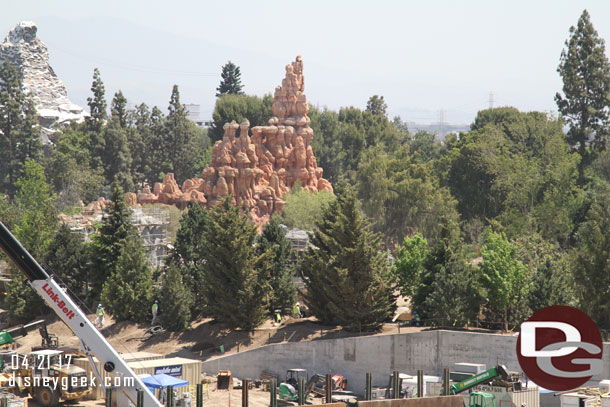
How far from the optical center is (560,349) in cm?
4431

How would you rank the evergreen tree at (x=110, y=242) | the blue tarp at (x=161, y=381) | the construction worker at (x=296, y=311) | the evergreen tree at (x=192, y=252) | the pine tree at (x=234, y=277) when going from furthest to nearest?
1. the evergreen tree at (x=110, y=242)
2. the evergreen tree at (x=192, y=252)
3. the construction worker at (x=296, y=311)
4. the pine tree at (x=234, y=277)
5. the blue tarp at (x=161, y=381)

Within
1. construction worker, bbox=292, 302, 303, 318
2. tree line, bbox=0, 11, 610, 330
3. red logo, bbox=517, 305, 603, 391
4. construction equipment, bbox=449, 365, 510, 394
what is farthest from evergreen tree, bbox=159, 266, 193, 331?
red logo, bbox=517, 305, 603, 391

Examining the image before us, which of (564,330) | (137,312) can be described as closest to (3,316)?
(137,312)

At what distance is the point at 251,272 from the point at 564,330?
889 inches

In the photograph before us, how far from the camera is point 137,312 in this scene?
2702 inches

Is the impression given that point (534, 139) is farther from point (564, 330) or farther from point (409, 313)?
point (564, 330)

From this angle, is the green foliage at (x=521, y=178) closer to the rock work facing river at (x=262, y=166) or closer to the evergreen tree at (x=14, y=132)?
the rock work facing river at (x=262, y=166)

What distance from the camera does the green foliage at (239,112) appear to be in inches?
5738

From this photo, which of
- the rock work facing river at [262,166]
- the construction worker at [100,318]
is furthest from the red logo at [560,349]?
the rock work facing river at [262,166]

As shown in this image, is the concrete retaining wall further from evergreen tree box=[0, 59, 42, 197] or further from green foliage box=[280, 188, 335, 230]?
evergreen tree box=[0, 59, 42, 197]

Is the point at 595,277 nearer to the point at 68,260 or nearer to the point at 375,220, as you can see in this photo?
the point at 68,260

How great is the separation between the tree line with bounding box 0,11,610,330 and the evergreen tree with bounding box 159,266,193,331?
0.11 m

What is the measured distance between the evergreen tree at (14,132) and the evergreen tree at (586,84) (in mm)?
75632

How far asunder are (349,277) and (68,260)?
27096 mm
